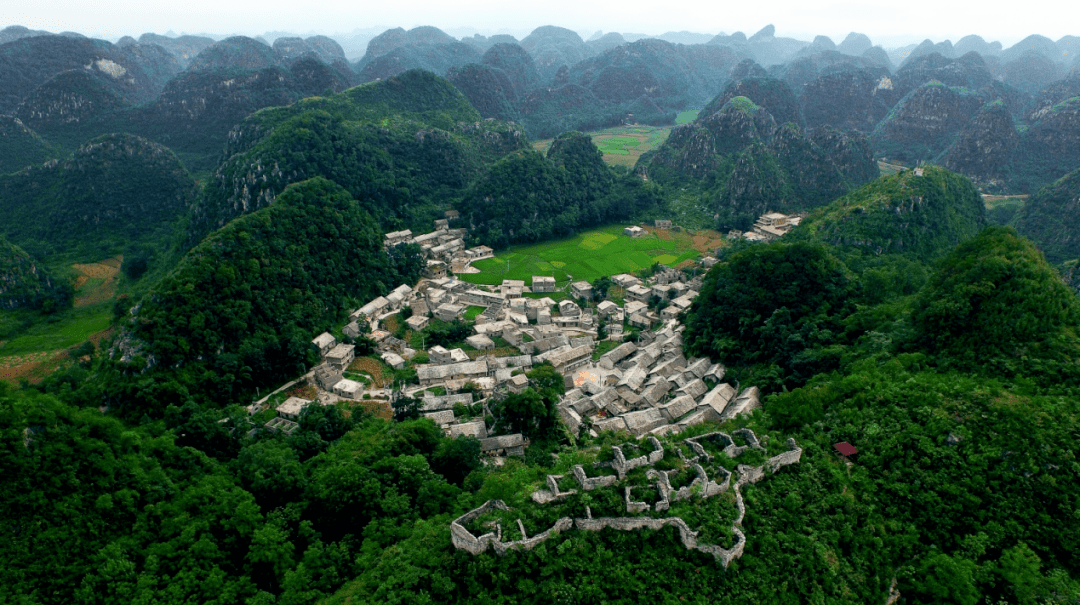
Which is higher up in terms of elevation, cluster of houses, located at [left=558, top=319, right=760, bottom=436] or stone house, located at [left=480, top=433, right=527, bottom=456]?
stone house, located at [left=480, top=433, right=527, bottom=456]

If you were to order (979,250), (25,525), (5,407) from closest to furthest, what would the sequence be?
1. (25,525)
2. (5,407)
3. (979,250)

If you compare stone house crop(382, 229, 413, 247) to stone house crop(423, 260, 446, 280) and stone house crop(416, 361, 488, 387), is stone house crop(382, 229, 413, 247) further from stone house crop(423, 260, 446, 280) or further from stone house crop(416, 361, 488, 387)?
stone house crop(416, 361, 488, 387)

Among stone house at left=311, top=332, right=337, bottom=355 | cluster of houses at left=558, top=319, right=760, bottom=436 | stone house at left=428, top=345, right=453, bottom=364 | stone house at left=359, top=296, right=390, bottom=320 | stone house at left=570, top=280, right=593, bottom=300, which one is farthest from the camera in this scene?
stone house at left=570, top=280, right=593, bottom=300

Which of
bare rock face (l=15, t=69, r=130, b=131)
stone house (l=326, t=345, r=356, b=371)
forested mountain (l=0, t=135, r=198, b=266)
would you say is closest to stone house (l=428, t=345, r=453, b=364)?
stone house (l=326, t=345, r=356, b=371)

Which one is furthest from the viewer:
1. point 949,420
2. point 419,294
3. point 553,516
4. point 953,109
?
point 953,109

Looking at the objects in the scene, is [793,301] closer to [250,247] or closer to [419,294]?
[419,294]

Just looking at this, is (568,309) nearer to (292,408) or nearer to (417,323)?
(417,323)

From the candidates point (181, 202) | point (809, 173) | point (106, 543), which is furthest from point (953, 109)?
point (106, 543)
